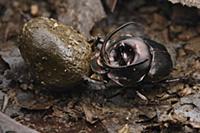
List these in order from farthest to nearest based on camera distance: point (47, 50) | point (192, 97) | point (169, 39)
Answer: point (169, 39) → point (192, 97) → point (47, 50)

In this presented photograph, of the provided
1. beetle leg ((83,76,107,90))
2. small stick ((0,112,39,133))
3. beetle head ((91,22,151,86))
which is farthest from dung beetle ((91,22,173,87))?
small stick ((0,112,39,133))

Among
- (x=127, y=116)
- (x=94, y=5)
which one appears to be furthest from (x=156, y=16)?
(x=127, y=116)

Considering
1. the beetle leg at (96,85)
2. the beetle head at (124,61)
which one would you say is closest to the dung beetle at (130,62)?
the beetle head at (124,61)

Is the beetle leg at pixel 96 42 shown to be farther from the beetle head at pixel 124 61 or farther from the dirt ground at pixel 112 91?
the dirt ground at pixel 112 91

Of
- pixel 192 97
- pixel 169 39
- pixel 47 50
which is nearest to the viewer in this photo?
pixel 47 50

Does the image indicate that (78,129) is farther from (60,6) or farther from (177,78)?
(60,6)

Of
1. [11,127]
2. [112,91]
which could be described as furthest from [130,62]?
[11,127]

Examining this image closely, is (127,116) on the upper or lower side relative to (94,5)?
lower
